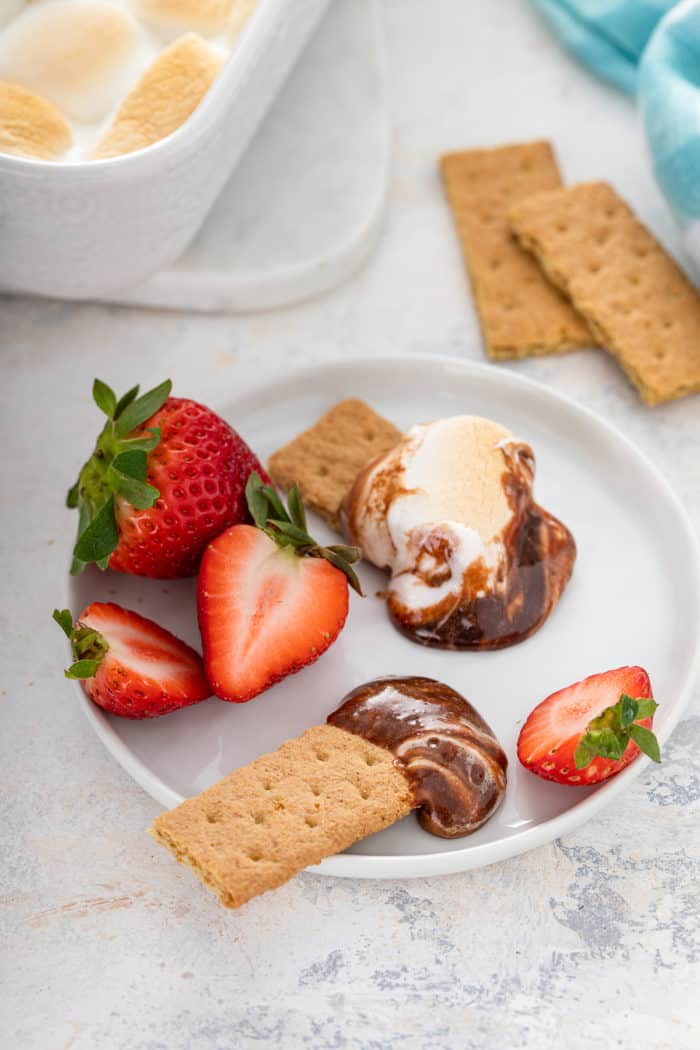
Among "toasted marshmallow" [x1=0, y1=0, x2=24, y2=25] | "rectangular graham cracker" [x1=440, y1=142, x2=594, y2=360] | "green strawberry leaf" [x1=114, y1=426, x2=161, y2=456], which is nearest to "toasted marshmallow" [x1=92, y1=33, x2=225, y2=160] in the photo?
"toasted marshmallow" [x1=0, y1=0, x2=24, y2=25]

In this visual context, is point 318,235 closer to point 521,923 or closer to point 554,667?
point 554,667

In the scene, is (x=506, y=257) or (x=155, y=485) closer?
(x=155, y=485)

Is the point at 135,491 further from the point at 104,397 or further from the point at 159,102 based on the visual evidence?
the point at 159,102

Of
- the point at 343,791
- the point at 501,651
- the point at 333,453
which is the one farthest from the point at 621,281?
the point at 343,791

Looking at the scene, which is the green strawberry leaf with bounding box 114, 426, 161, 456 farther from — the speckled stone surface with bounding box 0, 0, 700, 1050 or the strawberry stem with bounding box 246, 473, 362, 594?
the speckled stone surface with bounding box 0, 0, 700, 1050

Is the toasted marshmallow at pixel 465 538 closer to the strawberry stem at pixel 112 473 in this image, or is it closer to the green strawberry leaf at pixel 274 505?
the green strawberry leaf at pixel 274 505
